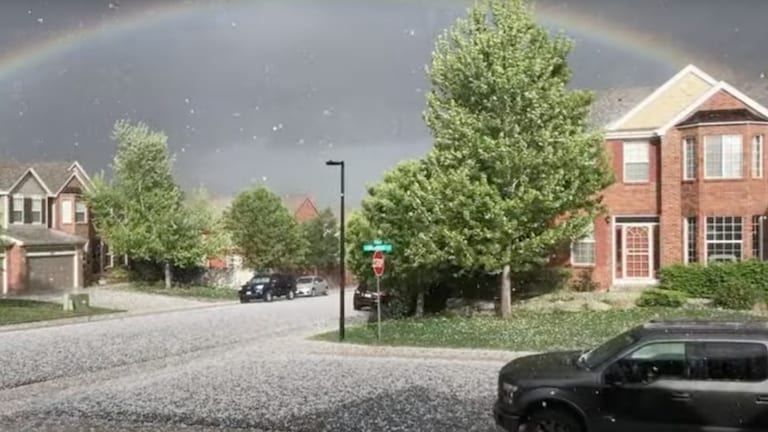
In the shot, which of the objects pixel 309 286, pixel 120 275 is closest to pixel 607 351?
pixel 309 286

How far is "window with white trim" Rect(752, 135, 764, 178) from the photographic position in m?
32.8

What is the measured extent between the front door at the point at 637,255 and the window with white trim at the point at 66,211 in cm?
4164

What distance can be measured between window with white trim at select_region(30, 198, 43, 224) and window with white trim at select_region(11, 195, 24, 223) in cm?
77

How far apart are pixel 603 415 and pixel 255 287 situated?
150 ft

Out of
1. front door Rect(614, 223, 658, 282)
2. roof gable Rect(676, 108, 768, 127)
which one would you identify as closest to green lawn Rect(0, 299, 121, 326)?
front door Rect(614, 223, 658, 282)

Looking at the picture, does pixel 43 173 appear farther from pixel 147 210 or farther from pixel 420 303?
pixel 420 303

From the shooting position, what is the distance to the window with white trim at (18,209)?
5691 centimetres

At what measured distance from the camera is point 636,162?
3562cm

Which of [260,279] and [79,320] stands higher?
[260,279]

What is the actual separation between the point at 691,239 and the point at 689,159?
3203 millimetres

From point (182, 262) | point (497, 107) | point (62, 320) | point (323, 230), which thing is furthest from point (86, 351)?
point (323, 230)

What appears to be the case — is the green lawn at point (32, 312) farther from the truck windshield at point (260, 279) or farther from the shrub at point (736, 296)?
the shrub at point (736, 296)

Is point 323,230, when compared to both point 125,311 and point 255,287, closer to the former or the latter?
point 255,287

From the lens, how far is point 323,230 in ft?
271
